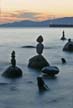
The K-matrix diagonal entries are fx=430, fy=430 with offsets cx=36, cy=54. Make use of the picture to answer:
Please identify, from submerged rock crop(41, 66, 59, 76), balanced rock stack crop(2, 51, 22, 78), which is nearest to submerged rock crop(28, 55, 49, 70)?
submerged rock crop(41, 66, 59, 76)

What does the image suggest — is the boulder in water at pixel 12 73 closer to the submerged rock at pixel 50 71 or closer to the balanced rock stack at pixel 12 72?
the balanced rock stack at pixel 12 72

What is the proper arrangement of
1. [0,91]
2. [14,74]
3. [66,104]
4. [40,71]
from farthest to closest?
1. [40,71]
2. [14,74]
3. [0,91]
4. [66,104]

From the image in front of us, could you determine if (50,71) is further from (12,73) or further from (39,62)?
(12,73)

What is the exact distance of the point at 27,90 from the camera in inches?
1497

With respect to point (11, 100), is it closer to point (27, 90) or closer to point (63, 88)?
point (27, 90)

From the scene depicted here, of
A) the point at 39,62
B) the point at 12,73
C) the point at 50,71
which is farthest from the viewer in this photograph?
the point at 39,62

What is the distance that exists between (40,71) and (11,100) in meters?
15.2

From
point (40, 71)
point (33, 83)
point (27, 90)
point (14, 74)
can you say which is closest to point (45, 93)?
point (27, 90)

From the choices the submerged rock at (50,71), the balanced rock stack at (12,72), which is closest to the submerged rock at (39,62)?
the submerged rock at (50,71)

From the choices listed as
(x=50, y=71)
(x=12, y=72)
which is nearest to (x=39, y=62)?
(x=50, y=71)

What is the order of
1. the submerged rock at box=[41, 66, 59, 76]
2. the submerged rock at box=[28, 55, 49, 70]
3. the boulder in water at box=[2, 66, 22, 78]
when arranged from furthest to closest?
1. the submerged rock at box=[28, 55, 49, 70]
2. the submerged rock at box=[41, 66, 59, 76]
3. the boulder in water at box=[2, 66, 22, 78]

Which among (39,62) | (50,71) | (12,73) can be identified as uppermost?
(39,62)

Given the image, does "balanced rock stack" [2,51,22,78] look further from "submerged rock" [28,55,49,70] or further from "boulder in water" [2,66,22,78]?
"submerged rock" [28,55,49,70]

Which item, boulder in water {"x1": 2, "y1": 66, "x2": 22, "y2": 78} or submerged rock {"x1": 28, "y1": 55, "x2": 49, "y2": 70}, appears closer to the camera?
boulder in water {"x1": 2, "y1": 66, "x2": 22, "y2": 78}
